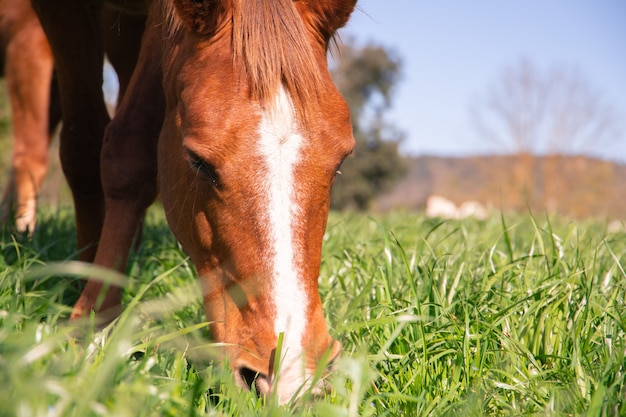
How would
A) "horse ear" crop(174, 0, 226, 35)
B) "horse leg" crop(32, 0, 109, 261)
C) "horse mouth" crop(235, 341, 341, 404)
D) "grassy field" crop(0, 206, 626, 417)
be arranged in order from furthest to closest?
1. "horse leg" crop(32, 0, 109, 261)
2. "horse ear" crop(174, 0, 226, 35)
3. "horse mouth" crop(235, 341, 341, 404)
4. "grassy field" crop(0, 206, 626, 417)

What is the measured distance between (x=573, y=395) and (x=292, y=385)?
2.43 ft

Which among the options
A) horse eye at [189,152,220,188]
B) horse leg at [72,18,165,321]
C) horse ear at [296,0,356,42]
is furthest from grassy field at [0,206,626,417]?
horse ear at [296,0,356,42]

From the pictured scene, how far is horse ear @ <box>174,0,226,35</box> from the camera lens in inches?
83.1

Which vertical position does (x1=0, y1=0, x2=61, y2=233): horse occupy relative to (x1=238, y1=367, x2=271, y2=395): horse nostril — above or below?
above

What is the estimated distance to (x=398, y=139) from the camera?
99.6 ft

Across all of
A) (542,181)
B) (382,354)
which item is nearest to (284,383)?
(382,354)

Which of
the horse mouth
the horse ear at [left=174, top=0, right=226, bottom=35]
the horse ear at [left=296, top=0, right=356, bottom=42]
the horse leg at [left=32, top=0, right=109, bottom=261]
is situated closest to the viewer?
the horse mouth

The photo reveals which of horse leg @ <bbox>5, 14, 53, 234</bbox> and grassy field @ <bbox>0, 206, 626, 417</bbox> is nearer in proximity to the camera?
grassy field @ <bbox>0, 206, 626, 417</bbox>

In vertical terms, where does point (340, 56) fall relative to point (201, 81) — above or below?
above

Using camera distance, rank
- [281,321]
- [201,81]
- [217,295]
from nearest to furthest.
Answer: [281,321] < [217,295] < [201,81]

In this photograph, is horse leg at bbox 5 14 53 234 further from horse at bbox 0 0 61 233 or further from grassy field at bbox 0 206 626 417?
grassy field at bbox 0 206 626 417

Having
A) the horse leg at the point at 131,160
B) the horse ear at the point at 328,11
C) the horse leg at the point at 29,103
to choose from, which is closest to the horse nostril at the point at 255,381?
the horse leg at the point at 131,160

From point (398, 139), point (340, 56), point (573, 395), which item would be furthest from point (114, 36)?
point (398, 139)

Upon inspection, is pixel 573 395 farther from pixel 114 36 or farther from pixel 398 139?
pixel 398 139
